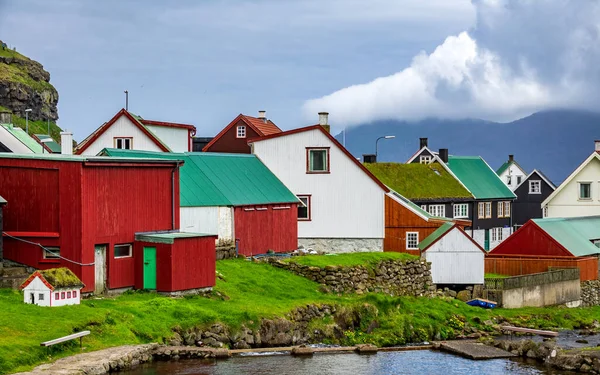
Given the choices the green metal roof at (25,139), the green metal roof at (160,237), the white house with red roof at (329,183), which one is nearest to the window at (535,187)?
the white house with red roof at (329,183)

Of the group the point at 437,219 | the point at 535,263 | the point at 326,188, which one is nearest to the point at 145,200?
the point at 326,188

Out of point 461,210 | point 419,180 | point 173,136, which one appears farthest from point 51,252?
point 461,210

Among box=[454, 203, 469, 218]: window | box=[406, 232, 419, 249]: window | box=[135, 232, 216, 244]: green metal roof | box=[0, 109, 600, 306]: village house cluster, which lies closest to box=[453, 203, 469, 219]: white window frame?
box=[454, 203, 469, 218]: window

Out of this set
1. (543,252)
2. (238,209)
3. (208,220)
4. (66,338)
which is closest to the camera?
(66,338)

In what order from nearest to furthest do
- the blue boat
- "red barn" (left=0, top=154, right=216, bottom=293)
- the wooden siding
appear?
"red barn" (left=0, top=154, right=216, bottom=293), the blue boat, the wooden siding

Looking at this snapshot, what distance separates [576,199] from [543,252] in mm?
21005

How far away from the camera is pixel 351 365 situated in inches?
1464

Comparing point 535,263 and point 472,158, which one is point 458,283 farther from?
point 472,158

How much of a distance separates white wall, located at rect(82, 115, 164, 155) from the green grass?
11.5m

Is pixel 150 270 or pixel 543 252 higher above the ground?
pixel 150 270

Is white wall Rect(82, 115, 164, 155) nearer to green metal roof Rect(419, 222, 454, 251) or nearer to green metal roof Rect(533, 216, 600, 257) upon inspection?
green metal roof Rect(419, 222, 454, 251)

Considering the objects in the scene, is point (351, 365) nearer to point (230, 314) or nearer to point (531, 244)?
point (230, 314)

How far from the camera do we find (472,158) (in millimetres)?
92812

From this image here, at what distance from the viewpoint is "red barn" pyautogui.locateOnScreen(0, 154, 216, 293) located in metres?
39.0
